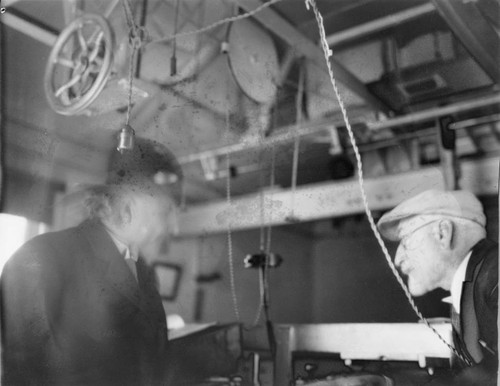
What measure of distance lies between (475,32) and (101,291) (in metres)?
1.28

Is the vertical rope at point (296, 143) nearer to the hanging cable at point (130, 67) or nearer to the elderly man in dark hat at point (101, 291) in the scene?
the elderly man in dark hat at point (101, 291)

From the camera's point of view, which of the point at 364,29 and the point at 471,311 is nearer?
the point at 471,311

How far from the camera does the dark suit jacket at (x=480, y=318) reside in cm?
119

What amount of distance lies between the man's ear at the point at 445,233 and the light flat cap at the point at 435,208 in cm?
2

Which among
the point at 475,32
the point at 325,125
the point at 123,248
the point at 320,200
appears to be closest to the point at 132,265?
the point at 123,248

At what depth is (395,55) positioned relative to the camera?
1.50 meters

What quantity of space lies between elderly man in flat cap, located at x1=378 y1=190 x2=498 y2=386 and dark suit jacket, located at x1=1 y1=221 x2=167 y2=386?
74cm

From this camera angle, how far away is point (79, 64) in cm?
180

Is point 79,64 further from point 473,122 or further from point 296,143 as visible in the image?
point 473,122

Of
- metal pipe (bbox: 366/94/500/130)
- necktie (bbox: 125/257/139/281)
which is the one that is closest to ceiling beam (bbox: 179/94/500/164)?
metal pipe (bbox: 366/94/500/130)

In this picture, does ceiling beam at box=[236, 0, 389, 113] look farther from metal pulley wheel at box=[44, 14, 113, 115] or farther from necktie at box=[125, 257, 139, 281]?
necktie at box=[125, 257, 139, 281]

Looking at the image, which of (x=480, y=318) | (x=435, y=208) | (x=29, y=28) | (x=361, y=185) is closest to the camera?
(x=480, y=318)

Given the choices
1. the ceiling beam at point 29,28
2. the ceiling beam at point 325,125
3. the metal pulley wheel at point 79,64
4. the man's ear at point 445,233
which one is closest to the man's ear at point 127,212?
the ceiling beam at point 325,125

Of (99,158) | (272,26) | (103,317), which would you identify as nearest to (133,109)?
(99,158)
